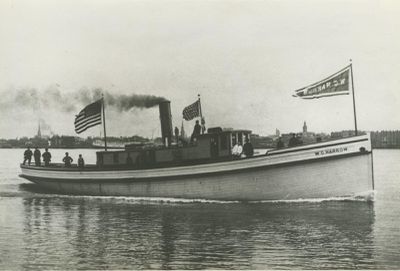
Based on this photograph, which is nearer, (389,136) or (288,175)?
(288,175)

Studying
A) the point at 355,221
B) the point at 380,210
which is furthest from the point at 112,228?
the point at 380,210

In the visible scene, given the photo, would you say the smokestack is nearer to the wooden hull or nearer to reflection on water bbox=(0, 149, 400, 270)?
the wooden hull

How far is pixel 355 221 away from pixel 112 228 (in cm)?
860

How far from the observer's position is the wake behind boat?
63.9ft

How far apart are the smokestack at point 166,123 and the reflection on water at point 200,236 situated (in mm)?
3757

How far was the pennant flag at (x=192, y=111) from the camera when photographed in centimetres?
2169

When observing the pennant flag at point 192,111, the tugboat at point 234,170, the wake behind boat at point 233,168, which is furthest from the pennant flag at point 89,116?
the pennant flag at point 192,111

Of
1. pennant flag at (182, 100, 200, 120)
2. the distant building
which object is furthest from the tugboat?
the distant building

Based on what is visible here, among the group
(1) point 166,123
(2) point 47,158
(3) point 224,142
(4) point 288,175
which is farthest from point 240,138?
(2) point 47,158

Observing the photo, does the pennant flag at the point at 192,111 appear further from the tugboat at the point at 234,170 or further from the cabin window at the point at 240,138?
the cabin window at the point at 240,138

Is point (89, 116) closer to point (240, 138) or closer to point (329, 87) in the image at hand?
point (240, 138)

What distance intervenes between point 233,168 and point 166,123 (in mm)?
5196

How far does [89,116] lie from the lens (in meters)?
22.8

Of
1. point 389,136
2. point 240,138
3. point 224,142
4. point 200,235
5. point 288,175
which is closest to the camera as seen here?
point 200,235
